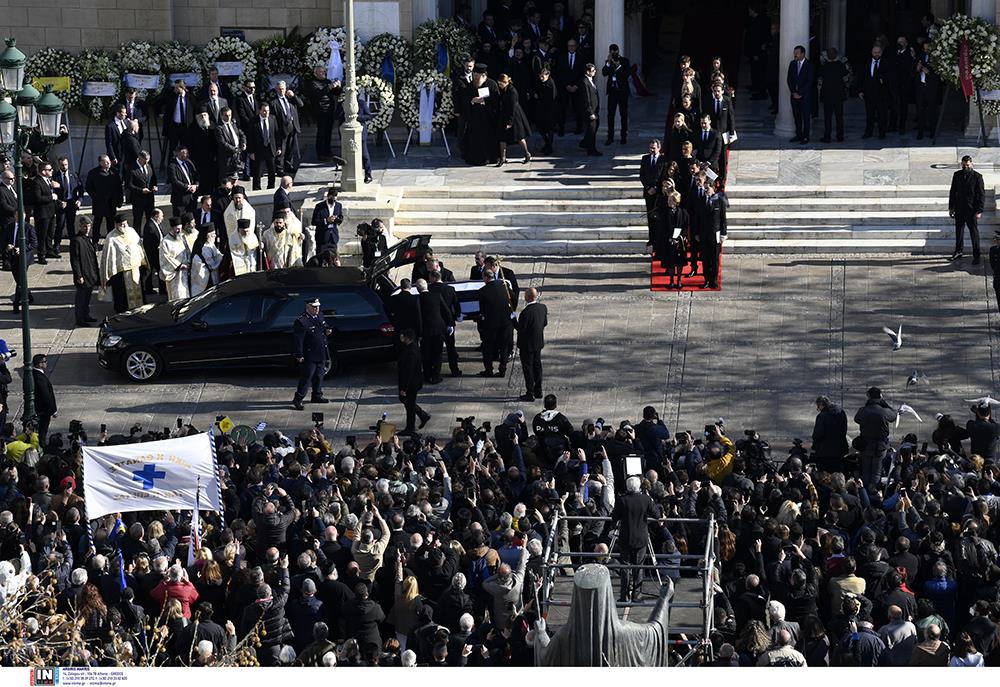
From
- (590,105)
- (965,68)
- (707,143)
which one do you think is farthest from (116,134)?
(965,68)

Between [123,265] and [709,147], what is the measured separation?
834 centimetres

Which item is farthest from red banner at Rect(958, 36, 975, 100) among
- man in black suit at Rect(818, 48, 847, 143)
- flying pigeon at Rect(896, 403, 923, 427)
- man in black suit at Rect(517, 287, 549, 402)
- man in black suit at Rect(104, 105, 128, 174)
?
man in black suit at Rect(104, 105, 128, 174)

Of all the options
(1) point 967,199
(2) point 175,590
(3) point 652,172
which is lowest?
(2) point 175,590

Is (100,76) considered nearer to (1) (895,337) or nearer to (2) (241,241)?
(2) (241,241)

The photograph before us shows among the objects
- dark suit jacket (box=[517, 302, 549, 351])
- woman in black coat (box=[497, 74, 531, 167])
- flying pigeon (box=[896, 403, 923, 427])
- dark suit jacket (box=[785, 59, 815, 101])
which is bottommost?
flying pigeon (box=[896, 403, 923, 427])

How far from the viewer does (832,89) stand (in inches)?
1406

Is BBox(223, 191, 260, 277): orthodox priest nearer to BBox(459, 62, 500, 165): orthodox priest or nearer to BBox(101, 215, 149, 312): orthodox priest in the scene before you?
BBox(101, 215, 149, 312): orthodox priest

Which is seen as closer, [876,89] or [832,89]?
[832,89]

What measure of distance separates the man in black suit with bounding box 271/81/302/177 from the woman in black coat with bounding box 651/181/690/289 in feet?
20.3

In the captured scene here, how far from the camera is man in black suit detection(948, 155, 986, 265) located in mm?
31500

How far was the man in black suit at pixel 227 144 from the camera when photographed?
33.8m

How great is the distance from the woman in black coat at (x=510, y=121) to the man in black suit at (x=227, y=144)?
385cm

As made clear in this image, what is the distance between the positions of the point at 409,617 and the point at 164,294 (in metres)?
12.0

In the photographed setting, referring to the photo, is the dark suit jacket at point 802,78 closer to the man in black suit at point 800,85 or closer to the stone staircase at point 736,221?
the man in black suit at point 800,85
